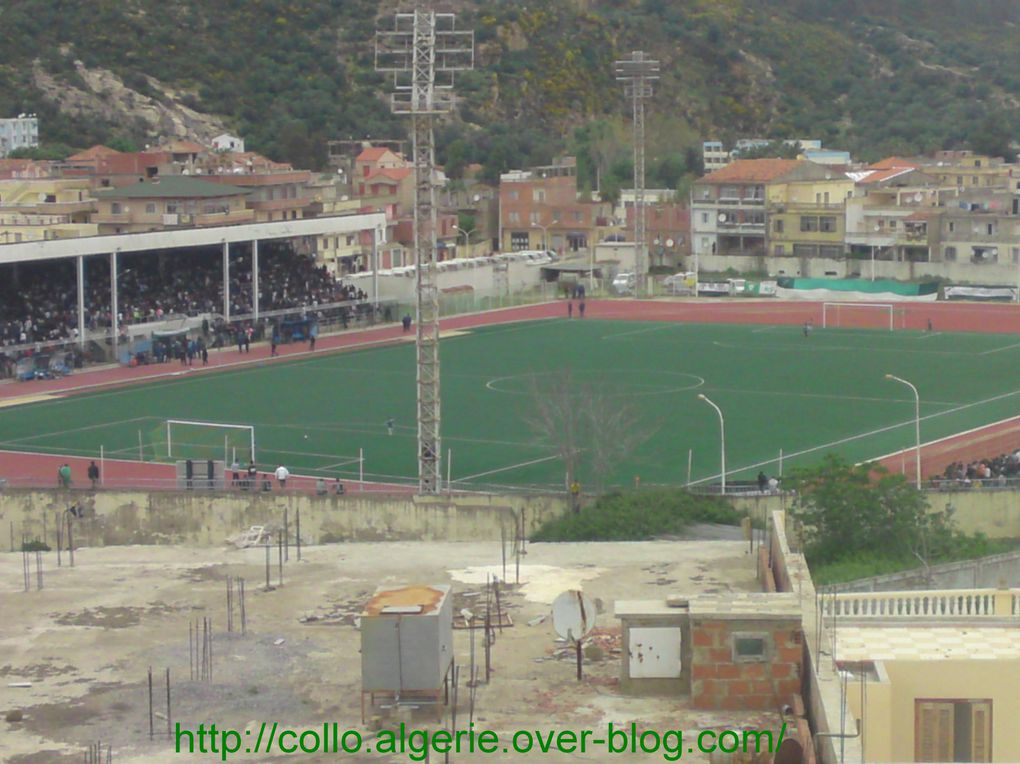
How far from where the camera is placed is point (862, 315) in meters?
77.4

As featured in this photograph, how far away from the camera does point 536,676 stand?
60.6 feet

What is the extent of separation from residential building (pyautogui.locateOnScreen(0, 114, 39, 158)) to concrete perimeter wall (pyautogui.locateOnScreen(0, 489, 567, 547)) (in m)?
83.7

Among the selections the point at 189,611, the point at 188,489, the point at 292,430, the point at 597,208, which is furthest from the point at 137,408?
the point at 597,208

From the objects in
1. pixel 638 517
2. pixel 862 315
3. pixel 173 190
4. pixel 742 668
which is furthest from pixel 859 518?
pixel 173 190

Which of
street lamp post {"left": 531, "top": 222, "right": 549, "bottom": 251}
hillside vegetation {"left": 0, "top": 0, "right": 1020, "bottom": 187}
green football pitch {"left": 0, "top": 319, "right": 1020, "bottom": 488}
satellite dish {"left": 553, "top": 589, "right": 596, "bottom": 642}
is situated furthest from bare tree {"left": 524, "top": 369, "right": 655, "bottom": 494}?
hillside vegetation {"left": 0, "top": 0, "right": 1020, "bottom": 187}

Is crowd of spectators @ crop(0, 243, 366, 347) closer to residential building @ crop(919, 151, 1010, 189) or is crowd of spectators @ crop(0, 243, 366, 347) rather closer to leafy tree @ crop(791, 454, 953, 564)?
residential building @ crop(919, 151, 1010, 189)

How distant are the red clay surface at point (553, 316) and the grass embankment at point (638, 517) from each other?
18.1 ft

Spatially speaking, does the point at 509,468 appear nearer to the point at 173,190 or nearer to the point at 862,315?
the point at 862,315

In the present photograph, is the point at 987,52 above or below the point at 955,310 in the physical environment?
above

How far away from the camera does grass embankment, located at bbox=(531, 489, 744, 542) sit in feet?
116

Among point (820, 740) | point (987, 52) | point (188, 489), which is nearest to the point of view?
point (820, 740)

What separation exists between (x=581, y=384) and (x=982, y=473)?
596 inches

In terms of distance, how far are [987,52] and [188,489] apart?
6204 inches

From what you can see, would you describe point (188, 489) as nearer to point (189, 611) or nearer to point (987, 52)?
point (189, 611)
